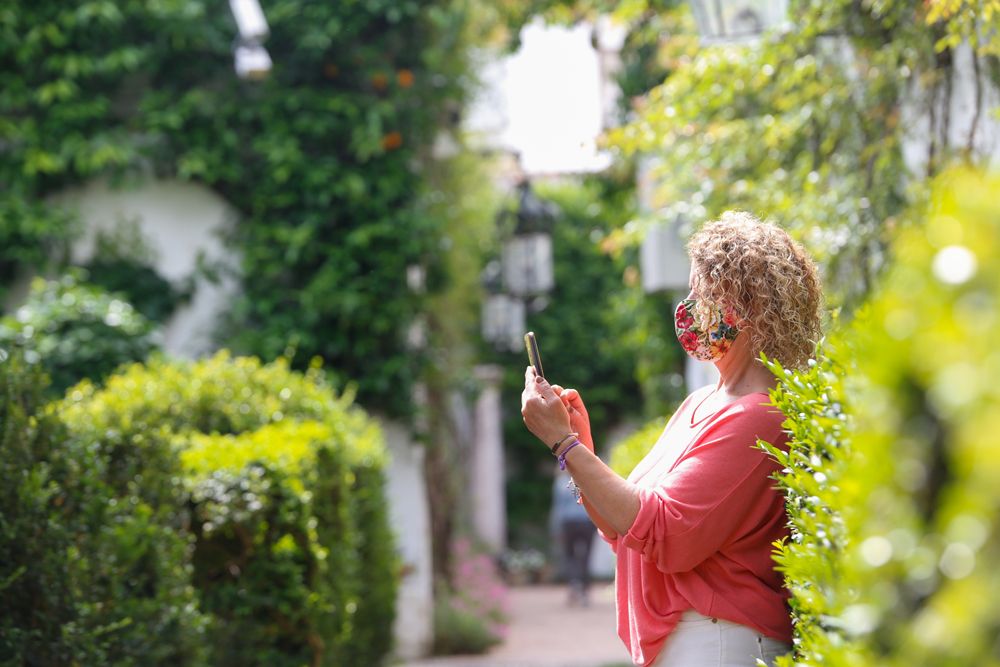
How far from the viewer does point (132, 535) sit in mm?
4168

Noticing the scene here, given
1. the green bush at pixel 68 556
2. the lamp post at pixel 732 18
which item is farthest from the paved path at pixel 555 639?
the green bush at pixel 68 556

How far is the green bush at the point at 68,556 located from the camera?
372 cm

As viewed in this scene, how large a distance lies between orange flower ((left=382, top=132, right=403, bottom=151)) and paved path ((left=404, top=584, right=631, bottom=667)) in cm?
411

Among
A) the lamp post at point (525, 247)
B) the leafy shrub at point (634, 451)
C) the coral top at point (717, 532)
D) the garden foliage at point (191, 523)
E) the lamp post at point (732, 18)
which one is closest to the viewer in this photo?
the coral top at point (717, 532)

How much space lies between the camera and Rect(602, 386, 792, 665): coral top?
8.59 feet

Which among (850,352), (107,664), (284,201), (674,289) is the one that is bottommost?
(107,664)

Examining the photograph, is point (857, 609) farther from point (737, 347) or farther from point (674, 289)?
point (674, 289)

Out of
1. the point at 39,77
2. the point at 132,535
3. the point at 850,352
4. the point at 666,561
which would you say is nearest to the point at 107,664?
the point at 132,535

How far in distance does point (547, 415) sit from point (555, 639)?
1007 centimetres

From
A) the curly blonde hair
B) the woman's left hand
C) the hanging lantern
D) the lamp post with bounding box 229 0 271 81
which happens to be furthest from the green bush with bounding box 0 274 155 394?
the hanging lantern

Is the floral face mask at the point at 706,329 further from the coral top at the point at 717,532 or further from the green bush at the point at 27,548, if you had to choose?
the green bush at the point at 27,548

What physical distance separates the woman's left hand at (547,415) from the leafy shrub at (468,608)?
878cm

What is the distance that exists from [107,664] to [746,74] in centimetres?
361

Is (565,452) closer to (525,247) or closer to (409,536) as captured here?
(409,536)
